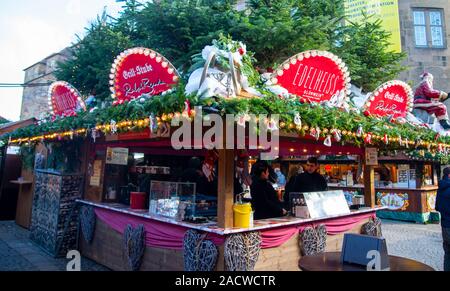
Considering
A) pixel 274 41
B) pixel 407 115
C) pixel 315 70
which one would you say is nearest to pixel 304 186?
pixel 315 70

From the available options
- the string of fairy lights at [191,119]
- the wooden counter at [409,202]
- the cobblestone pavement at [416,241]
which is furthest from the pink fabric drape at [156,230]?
the wooden counter at [409,202]

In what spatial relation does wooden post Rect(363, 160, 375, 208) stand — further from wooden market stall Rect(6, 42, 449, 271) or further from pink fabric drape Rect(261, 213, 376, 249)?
pink fabric drape Rect(261, 213, 376, 249)

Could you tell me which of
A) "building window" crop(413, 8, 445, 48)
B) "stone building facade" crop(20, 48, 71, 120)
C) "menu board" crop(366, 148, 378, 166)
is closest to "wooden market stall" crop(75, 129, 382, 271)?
"menu board" crop(366, 148, 378, 166)

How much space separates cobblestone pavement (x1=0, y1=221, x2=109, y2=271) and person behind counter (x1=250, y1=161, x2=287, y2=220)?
10.2 ft

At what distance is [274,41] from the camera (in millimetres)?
9539

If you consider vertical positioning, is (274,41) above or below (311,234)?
above

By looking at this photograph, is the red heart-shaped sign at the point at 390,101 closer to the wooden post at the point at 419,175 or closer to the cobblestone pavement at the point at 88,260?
the cobblestone pavement at the point at 88,260

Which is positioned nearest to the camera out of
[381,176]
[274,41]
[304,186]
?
[304,186]

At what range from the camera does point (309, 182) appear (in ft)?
21.0

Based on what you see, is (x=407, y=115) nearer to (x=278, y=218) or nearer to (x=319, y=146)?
(x=319, y=146)

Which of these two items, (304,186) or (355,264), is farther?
(304,186)

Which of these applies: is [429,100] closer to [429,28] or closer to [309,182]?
[309,182]

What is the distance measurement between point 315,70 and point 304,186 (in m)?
2.38
